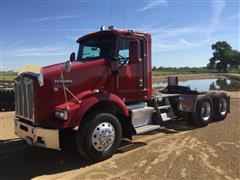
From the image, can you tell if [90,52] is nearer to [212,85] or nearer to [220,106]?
[220,106]

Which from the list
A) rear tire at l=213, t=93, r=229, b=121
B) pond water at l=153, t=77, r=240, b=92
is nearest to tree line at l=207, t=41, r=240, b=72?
pond water at l=153, t=77, r=240, b=92

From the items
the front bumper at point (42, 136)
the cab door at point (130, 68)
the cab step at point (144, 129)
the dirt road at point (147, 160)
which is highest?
the cab door at point (130, 68)

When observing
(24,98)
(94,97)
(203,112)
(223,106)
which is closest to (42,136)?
(24,98)

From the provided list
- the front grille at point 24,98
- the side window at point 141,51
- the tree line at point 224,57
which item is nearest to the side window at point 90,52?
the side window at point 141,51

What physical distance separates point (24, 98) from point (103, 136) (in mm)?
1872

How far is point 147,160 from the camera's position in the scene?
6.37 meters

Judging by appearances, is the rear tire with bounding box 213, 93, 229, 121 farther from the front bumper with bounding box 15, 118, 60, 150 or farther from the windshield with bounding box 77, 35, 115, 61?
the front bumper with bounding box 15, 118, 60, 150

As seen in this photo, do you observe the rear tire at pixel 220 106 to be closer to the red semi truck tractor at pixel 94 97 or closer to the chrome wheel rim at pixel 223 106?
the chrome wheel rim at pixel 223 106

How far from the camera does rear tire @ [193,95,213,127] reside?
9.95 metres

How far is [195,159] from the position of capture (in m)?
6.39

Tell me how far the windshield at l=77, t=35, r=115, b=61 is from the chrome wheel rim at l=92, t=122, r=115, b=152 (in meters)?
1.78

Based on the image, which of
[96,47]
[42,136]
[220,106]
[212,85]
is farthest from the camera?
[212,85]

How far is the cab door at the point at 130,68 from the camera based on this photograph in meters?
7.46

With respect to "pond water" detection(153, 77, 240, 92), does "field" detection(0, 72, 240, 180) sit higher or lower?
lower
